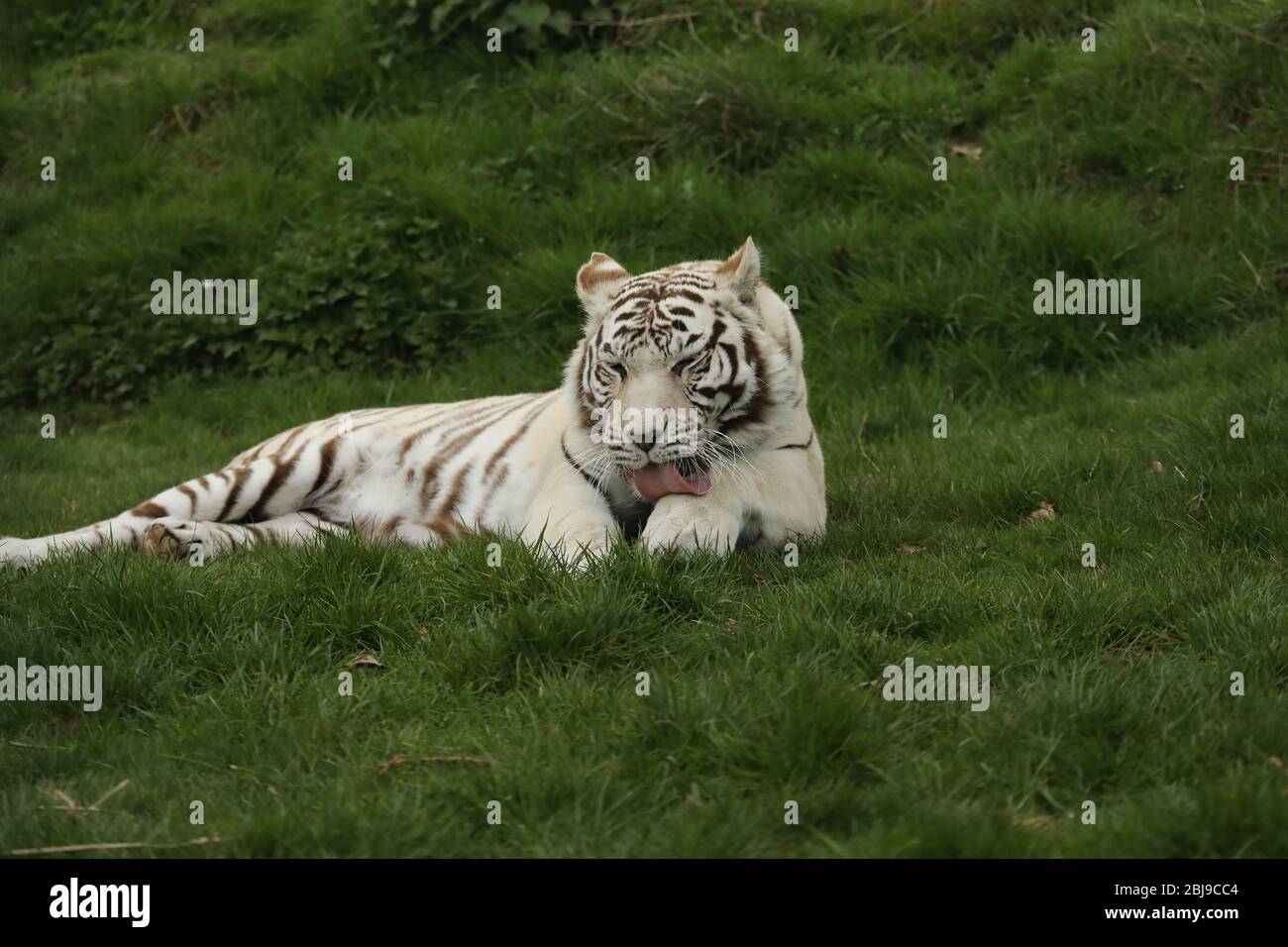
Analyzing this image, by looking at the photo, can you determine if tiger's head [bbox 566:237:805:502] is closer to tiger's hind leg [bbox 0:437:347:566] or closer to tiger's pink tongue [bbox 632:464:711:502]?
tiger's pink tongue [bbox 632:464:711:502]

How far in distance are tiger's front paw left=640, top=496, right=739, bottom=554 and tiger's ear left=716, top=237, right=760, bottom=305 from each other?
86 cm

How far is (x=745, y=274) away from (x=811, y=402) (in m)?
2.32

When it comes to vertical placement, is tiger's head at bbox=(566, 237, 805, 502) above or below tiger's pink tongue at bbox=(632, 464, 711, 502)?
above

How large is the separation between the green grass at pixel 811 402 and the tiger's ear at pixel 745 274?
95 cm

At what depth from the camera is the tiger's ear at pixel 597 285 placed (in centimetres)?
532

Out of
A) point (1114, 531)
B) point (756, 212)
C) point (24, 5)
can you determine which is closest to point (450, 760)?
point (1114, 531)

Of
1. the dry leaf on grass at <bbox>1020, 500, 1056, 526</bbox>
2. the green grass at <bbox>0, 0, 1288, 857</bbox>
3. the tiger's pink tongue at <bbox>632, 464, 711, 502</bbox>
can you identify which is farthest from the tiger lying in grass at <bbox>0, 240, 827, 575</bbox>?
the dry leaf on grass at <bbox>1020, 500, 1056, 526</bbox>

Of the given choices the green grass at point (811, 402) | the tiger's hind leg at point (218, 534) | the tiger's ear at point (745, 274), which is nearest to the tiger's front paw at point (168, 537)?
the tiger's hind leg at point (218, 534)

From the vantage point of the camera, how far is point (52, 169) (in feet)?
32.9

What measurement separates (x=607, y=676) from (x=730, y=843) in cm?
92

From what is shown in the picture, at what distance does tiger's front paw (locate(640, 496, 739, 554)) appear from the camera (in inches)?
184

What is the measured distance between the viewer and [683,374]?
4.92 m

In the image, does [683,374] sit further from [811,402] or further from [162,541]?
[811,402]
